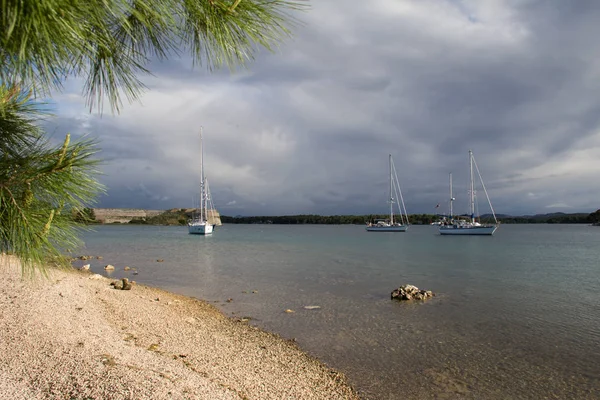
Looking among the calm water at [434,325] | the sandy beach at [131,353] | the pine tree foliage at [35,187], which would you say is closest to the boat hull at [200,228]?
the calm water at [434,325]

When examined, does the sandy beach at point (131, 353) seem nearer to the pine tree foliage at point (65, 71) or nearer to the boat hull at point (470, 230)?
the pine tree foliage at point (65, 71)

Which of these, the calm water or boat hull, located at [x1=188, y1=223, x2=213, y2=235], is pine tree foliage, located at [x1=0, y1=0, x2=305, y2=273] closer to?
the calm water

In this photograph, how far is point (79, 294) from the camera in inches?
449

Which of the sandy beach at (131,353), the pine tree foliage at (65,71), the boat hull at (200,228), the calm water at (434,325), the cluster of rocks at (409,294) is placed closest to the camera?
the pine tree foliage at (65,71)

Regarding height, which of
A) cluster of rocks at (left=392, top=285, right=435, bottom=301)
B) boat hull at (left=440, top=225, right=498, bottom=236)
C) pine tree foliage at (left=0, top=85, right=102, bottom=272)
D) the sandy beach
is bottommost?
cluster of rocks at (left=392, top=285, right=435, bottom=301)

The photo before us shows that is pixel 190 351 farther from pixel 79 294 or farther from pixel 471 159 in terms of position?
pixel 471 159

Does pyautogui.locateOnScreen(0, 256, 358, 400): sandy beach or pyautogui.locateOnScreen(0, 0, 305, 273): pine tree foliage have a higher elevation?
pyautogui.locateOnScreen(0, 0, 305, 273): pine tree foliage

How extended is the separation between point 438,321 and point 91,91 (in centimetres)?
1335

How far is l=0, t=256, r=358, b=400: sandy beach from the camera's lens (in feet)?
17.9

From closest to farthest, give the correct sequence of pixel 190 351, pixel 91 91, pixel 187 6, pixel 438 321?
1. pixel 187 6
2. pixel 91 91
3. pixel 190 351
4. pixel 438 321

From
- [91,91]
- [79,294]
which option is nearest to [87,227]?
[91,91]

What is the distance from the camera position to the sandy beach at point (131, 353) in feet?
17.9

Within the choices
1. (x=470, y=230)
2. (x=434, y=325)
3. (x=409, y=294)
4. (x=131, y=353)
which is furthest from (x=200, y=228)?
(x=131, y=353)

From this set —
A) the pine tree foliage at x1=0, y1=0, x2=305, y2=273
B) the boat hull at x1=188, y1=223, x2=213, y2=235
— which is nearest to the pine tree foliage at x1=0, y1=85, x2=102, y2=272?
the pine tree foliage at x1=0, y1=0, x2=305, y2=273
